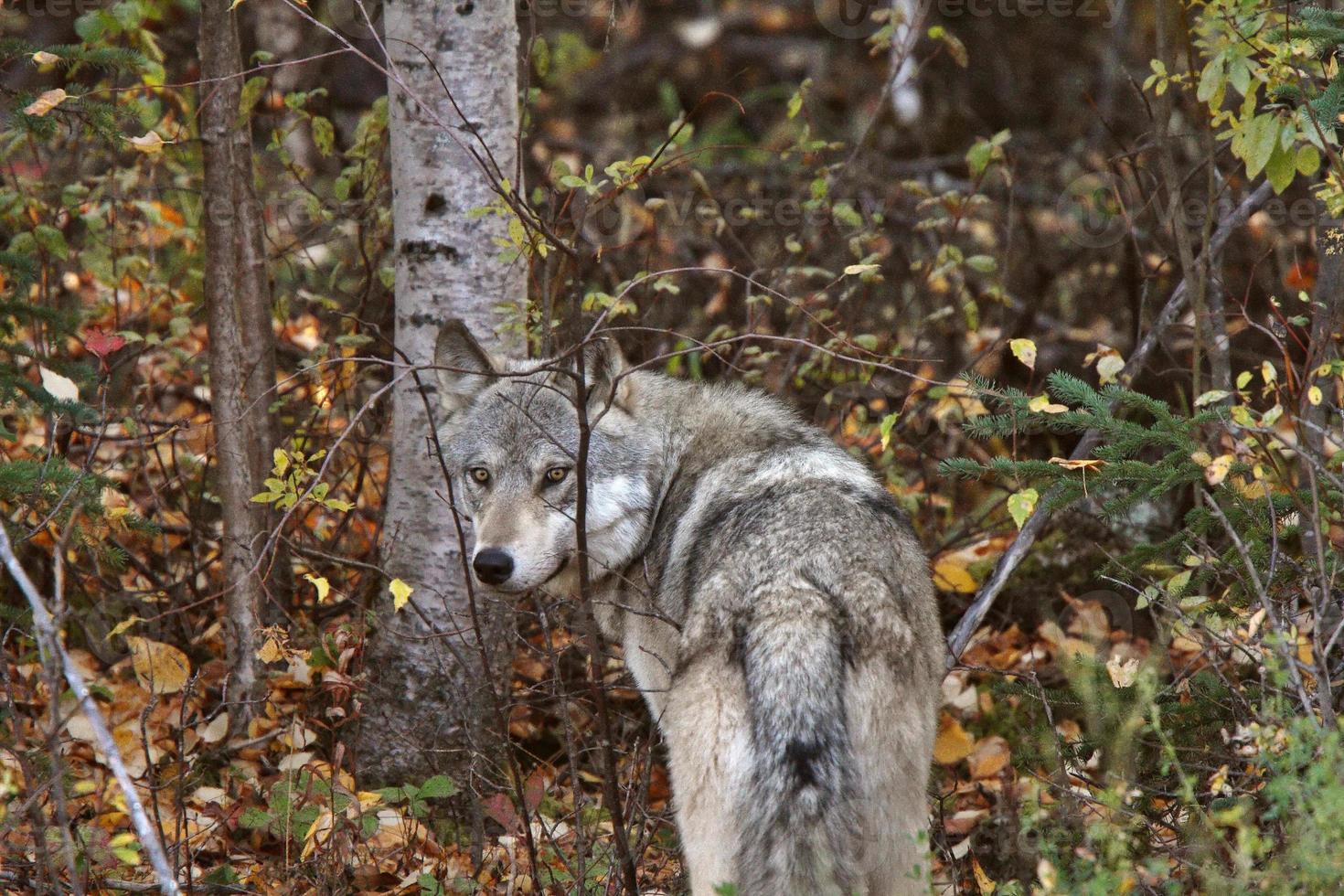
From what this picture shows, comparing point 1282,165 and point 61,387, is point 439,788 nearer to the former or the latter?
point 61,387

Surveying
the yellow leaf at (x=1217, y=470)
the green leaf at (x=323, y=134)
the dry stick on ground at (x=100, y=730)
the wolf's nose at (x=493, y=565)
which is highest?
the green leaf at (x=323, y=134)

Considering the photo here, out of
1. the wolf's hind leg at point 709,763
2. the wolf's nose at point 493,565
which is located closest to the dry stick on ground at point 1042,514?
the wolf's hind leg at point 709,763

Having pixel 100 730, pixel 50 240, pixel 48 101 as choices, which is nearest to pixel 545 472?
pixel 100 730

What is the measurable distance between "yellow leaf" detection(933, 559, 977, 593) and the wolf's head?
85.7 inches

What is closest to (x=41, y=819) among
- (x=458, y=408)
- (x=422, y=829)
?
(x=422, y=829)

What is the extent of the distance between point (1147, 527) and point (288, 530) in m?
4.07

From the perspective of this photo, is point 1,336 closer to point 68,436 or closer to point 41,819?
point 68,436

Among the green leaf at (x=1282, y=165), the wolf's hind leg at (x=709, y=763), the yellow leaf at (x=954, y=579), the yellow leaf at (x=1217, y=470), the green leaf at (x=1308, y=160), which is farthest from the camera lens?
the yellow leaf at (x=954, y=579)

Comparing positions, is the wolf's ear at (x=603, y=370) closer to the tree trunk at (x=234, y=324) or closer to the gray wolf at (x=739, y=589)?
the gray wolf at (x=739, y=589)

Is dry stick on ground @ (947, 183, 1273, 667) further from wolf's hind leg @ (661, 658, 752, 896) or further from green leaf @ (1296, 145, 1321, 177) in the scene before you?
Answer: wolf's hind leg @ (661, 658, 752, 896)

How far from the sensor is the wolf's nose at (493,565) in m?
3.91

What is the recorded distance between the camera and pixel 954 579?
19.5 ft

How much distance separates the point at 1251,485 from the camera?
4.52 meters

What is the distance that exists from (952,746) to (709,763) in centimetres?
250
